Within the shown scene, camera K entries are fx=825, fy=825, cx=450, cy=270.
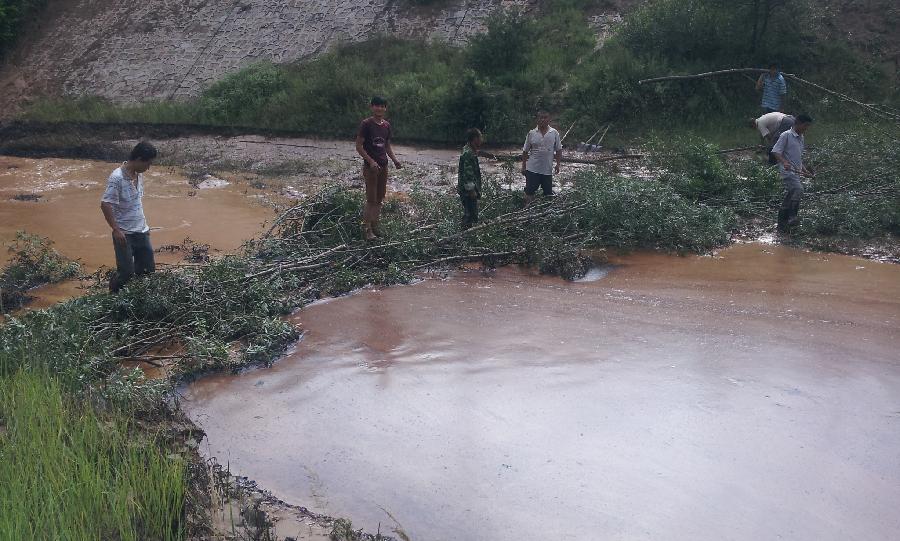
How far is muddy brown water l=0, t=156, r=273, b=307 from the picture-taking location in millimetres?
11734

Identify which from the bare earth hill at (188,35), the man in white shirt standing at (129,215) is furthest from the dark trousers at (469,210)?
the bare earth hill at (188,35)

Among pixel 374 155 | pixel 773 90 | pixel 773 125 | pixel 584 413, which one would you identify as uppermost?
pixel 773 90

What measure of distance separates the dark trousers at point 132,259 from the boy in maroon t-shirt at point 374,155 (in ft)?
8.59

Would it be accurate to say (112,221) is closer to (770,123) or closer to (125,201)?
(125,201)

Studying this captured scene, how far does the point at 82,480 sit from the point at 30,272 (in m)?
6.47

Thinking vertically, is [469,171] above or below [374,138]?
below

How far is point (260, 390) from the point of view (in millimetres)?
6531

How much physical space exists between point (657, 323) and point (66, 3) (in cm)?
2581

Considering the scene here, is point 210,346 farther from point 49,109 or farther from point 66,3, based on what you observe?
point 66,3

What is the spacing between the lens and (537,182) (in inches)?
420

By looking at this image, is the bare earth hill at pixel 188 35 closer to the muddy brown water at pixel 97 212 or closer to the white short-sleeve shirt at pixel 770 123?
the muddy brown water at pixel 97 212

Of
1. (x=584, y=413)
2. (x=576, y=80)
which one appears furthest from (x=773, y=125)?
(x=584, y=413)

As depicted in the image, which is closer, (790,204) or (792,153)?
(792,153)

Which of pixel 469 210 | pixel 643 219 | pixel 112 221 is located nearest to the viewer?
pixel 112 221
